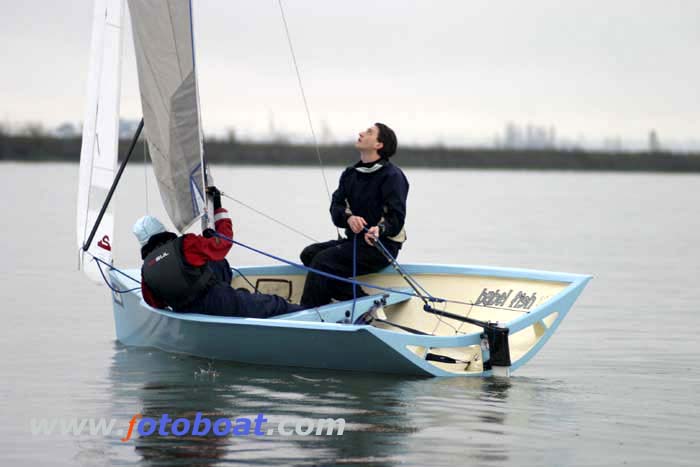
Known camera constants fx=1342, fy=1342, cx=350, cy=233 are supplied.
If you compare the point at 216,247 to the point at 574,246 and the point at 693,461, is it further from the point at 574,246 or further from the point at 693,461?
the point at 574,246

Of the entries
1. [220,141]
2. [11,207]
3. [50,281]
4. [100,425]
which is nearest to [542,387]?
[100,425]

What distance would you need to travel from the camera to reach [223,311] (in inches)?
337

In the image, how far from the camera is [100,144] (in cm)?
984

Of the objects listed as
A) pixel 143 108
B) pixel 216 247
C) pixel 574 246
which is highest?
pixel 143 108

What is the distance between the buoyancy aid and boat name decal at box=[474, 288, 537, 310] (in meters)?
2.17

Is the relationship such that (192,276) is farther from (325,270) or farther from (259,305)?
(325,270)

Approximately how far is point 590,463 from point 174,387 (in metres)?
2.74

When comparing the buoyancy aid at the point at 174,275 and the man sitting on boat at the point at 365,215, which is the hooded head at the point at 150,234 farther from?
the man sitting on boat at the point at 365,215

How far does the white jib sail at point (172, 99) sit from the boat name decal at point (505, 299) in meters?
2.23

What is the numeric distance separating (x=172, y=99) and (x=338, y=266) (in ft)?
5.35

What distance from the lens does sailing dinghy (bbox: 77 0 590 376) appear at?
328 inches

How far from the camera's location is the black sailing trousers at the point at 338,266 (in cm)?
941

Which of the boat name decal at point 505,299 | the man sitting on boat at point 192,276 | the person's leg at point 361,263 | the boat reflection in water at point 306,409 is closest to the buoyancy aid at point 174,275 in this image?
the man sitting on boat at point 192,276

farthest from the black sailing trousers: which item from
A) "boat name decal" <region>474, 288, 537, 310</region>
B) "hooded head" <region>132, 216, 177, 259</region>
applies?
"hooded head" <region>132, 216, 177, 259</region>
